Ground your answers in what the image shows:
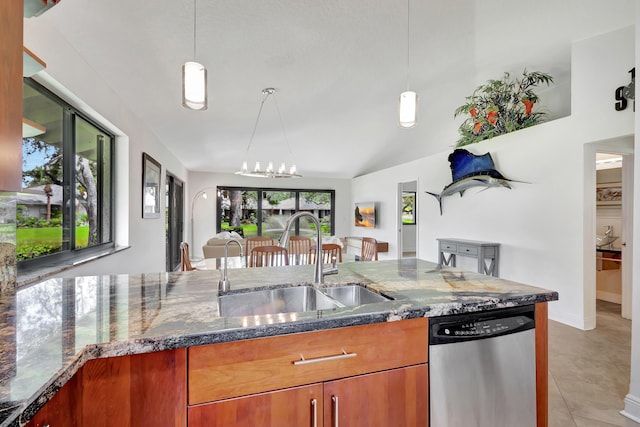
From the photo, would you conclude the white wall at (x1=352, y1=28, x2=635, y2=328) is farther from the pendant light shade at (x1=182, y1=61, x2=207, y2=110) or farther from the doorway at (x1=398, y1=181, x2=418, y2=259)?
the doorway at (x1=398, y1=181, x2=418, y2=259)

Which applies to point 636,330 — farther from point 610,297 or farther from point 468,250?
point 610,297

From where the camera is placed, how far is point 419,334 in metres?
1.13

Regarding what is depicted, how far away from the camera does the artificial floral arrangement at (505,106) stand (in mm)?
3867

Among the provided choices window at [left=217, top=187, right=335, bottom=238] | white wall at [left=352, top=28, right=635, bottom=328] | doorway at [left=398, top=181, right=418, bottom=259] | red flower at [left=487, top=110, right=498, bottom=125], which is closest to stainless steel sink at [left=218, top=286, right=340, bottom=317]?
white wall at [left=352, top=28, right=635, bottom=328]

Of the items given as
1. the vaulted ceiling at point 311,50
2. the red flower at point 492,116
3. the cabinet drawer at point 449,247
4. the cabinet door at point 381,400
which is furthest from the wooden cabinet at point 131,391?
the red flower at point 492,116

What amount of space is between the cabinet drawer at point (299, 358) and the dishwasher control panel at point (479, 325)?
64 mm

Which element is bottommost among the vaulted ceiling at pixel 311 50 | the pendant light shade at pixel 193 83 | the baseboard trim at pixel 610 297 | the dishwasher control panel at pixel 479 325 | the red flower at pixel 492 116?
the baseboard trim at pixel 610 297

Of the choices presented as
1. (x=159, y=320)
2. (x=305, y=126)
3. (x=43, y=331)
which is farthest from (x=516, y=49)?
(x=43, y=331)

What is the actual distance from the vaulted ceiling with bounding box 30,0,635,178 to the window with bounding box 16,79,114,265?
46 cm

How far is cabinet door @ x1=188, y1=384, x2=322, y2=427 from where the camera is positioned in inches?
35.2

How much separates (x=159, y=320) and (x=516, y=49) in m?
4.39

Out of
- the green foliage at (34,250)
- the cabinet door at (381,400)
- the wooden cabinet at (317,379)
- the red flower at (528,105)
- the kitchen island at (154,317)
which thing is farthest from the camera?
the red flower at (528,105)

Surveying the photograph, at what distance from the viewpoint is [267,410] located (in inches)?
37.3

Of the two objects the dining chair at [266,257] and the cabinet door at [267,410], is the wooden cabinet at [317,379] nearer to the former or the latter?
the cabinet door at [267,410]
